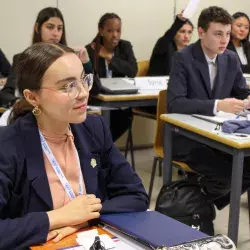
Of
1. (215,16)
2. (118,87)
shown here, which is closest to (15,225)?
(215,16)

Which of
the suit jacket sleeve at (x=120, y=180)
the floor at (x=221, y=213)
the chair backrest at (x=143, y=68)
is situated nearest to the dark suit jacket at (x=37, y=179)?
the suit jacket sleeve at (x=120, y=180)

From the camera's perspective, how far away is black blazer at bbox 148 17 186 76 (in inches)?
177

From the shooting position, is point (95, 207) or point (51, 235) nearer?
point (51, 235)

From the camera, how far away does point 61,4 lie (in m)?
4.55

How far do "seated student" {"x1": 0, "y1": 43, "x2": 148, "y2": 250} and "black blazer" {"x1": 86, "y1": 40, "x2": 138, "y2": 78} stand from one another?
9.04 ft

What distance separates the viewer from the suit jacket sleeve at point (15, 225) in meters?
1.28

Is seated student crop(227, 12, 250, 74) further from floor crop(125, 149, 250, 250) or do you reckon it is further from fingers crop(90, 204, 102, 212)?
fingers crop(90, 204, 102, 212)

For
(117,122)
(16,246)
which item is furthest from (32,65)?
(117,122)

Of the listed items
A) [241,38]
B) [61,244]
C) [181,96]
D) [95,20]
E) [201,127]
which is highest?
[95,20]

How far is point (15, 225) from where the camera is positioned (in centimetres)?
129

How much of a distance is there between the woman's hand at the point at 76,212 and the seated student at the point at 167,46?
121 inches

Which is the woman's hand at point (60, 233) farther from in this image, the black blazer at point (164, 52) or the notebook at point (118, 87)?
the black blazer at point (164, 52)

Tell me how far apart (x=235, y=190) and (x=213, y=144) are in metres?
0.25

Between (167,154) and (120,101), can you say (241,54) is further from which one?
(167,154)
